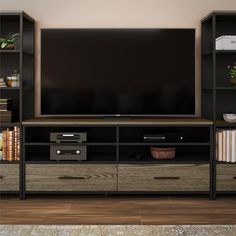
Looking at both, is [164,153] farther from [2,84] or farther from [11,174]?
[2,84]

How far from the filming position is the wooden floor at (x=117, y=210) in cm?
320

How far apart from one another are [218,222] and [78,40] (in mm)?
2038

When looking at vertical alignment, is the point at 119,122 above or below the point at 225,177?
above

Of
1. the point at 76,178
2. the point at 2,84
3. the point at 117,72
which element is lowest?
the point at 76,178

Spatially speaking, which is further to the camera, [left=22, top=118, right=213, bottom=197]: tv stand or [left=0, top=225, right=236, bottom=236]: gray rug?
[left=22, top=118, right=213, bottom=197]: tv stand

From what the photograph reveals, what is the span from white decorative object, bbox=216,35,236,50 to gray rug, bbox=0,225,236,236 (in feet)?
5.27

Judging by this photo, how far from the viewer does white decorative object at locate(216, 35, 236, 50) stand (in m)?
3.81

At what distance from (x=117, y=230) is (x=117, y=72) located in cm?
162

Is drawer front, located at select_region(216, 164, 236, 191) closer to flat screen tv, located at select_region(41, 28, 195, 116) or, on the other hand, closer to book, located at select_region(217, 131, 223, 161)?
book, located at select_region(217, 131, 223, 161)

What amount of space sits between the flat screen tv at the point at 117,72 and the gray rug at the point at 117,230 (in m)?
1.31

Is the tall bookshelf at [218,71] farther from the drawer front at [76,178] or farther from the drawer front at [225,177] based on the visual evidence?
the drawer front at [76,178]

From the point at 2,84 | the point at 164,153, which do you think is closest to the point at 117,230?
the point at 164,153

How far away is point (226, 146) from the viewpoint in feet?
12.5

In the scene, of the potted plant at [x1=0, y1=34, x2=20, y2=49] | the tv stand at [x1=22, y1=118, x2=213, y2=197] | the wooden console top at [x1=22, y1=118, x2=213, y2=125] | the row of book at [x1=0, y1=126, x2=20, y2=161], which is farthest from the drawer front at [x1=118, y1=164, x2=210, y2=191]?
the potted plant at [x1=0, y1=34, x2=20, y2=49]
